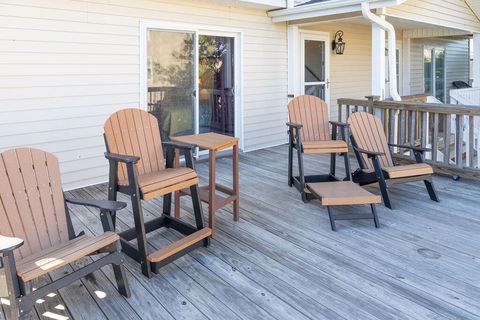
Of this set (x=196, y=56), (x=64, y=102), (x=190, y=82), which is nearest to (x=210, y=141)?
(x=64, y=102)

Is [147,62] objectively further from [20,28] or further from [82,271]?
[82,271]

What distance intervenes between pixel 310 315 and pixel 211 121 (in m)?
4.39

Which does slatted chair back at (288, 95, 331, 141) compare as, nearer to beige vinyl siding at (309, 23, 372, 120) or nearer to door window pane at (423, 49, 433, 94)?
beige vinyl siding at (309, 23, 372, 120)

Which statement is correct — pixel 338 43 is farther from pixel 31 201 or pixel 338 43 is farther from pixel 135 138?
pixel 31 201

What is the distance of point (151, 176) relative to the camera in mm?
2904

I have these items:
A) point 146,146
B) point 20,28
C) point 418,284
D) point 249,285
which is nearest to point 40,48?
point 20,28

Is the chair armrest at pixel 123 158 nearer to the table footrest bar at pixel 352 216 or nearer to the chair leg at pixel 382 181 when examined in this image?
the table footrest bar at pixel 352 216

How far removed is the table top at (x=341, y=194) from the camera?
337 cm

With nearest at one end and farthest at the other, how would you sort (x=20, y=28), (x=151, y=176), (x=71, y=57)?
(x=151, y=176)
(x=20, y=28)
(x=71, y=57)

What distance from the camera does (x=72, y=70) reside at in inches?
177

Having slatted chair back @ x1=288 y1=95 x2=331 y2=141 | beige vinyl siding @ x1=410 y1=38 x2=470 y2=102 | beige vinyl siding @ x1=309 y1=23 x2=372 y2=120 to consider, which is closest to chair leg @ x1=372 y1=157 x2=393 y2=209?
slatted chair back @ x1=288 y1=95 x2=331 y2=141

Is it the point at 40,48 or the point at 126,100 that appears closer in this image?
the point at 40,48

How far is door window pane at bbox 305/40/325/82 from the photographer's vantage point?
25.0 feet

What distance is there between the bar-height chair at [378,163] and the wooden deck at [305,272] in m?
0.25
